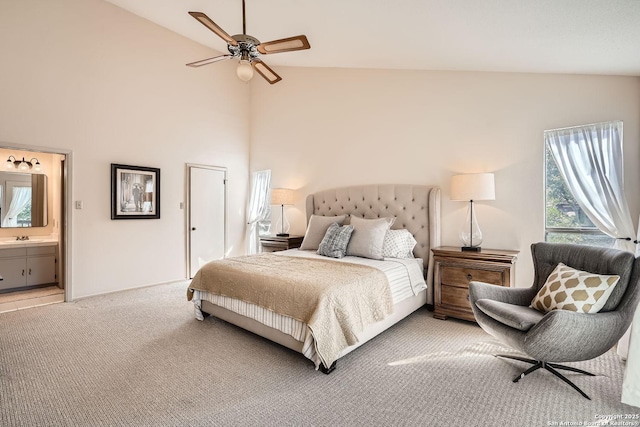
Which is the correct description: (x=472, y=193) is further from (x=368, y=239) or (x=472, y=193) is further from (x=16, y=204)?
(x=16, y=204)

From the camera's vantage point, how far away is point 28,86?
3.87 m

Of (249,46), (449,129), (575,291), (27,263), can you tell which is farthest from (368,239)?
(27,263)

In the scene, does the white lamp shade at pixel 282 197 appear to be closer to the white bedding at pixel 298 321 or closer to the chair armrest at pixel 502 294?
the white bedding at pixel 298 321

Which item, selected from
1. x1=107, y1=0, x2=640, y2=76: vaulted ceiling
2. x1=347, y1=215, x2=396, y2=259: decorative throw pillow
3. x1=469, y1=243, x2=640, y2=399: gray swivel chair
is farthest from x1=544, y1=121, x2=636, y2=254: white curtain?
x1=347, y1=215, x2=396, y2=259: decorative throw pillow

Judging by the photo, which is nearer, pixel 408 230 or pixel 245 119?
pixel 408 230

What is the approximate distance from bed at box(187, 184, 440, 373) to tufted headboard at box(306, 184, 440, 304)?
0.04 ft

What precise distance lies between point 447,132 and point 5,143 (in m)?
5.38

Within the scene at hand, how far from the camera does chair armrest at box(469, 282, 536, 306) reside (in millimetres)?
2607

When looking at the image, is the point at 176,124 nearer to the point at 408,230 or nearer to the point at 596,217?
the point at 408,230

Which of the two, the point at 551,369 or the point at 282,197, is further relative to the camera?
the point at 282,197

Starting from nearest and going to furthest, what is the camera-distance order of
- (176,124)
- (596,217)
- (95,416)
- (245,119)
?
(95,416), (596,217), (176,124), (245,119)

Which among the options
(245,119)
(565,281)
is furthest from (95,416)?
(245,119)

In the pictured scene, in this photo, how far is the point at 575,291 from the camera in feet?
7.17

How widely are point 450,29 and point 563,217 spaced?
2253 millimetres
